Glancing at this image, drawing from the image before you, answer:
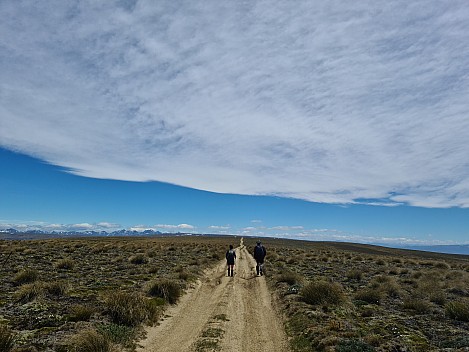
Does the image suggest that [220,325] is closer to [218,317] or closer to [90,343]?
[218,317]

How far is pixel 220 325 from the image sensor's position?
541 inches

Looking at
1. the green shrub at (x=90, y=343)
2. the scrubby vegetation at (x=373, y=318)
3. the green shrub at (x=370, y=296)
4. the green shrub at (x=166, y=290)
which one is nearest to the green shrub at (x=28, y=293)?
the green shrub at (x=166, y=290)

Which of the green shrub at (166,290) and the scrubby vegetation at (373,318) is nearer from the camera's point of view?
the scrubby vegetation at (373,318)

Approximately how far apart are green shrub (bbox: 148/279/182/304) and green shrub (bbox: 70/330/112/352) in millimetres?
7246

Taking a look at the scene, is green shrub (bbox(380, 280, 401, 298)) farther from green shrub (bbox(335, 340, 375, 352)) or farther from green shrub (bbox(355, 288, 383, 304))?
green shrub (bbox(335, 340, 375, 352))

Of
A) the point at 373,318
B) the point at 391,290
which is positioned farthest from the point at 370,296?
the point at 373,318

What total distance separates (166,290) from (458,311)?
45.3 feet

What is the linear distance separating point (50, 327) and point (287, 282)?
15522 millimetres

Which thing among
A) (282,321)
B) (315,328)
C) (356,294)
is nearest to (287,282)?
(356,294)

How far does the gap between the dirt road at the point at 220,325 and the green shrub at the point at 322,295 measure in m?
2.03

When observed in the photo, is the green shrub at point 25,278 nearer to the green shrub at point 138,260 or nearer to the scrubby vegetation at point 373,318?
the green shrub at point 138,260

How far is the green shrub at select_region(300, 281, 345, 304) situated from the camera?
17234 millimetres

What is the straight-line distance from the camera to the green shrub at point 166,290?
56.9ft

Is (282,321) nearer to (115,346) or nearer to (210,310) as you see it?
(210,310)
